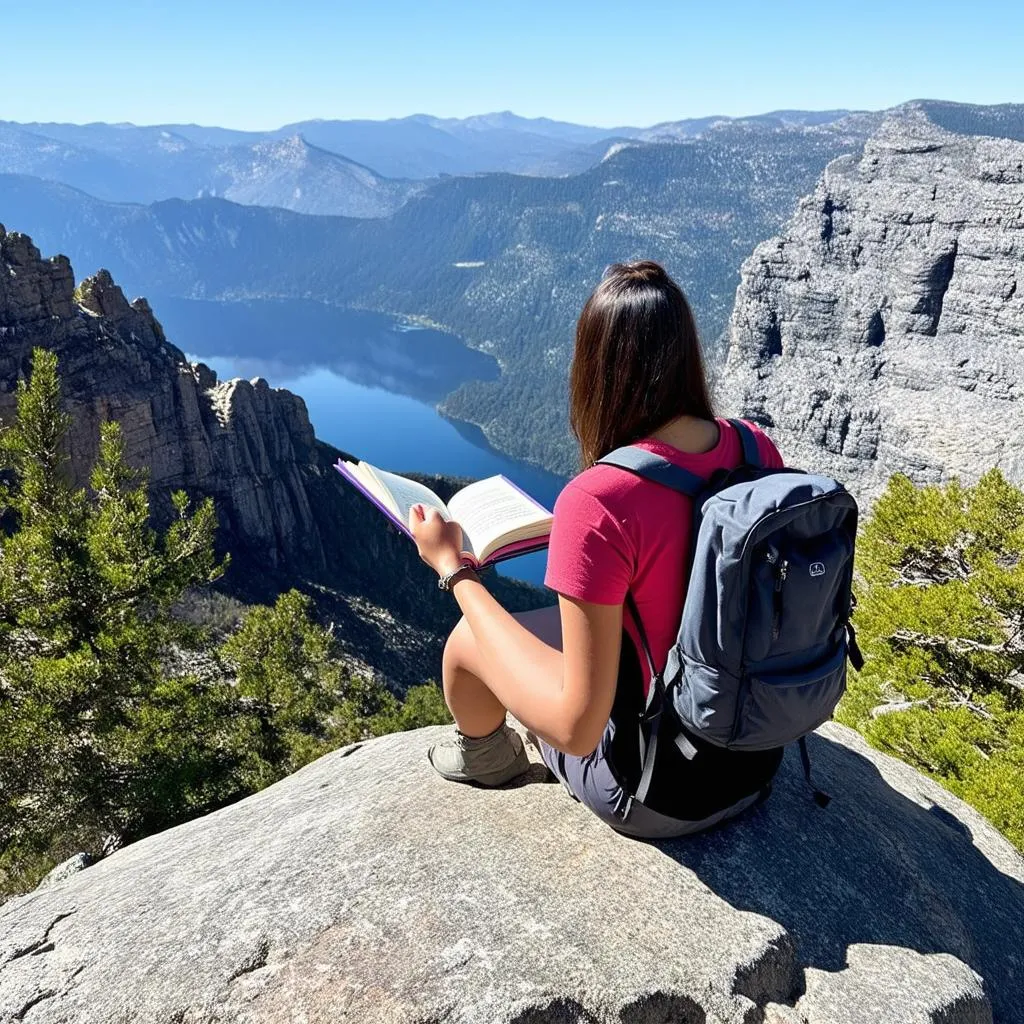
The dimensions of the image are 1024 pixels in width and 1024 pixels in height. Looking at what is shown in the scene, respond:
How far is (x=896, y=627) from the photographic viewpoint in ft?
38.2

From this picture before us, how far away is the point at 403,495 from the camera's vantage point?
4488 mm

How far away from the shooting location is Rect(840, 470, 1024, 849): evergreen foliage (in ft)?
33.4

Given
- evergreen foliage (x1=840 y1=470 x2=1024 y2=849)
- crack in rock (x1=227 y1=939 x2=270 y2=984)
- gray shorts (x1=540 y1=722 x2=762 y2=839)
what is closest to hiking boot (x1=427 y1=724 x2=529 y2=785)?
gray shorts (x1=540 y1=722 x2=762 y2=839)

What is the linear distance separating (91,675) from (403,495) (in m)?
8.34

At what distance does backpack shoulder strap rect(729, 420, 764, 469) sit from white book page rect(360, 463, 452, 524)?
1.59 meters

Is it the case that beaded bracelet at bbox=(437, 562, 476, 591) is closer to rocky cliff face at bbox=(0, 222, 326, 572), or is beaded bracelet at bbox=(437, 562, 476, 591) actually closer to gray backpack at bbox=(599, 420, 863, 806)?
gray backpack at bbox=(599, 420, 863, 806)

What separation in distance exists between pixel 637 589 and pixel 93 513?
39.8ft

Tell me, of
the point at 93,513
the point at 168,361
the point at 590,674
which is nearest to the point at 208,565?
the point at 93,513

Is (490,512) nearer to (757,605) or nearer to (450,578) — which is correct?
(450,578)

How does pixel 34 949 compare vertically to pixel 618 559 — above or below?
below

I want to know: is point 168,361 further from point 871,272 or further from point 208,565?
point 871,272

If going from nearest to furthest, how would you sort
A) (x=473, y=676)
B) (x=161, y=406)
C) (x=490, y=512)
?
(x=473, y=676) < (x=490, y=512) < (x=161, y=406)

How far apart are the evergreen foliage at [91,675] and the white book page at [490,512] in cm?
726

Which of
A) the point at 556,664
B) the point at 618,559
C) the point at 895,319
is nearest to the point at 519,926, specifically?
the point at 556,664
